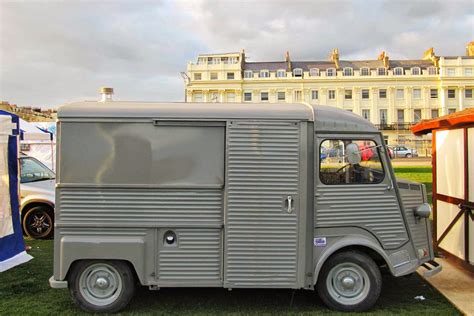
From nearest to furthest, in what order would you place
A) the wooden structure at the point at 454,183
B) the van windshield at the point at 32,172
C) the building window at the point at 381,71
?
the wooden structure at the point at 454,183 → the van windshield at the point at 32,172 → the building window at the point at 381,71

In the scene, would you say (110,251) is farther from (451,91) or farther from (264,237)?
(451,91)

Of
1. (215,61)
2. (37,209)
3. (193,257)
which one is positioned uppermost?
(215,61)

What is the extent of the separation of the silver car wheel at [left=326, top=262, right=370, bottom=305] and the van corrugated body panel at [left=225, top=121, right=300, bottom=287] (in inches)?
21.0

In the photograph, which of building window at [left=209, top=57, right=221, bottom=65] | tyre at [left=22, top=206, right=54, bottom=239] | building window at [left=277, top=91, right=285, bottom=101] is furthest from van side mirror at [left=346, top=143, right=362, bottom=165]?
building window at [left=209, top=57, right=221, bottom=65]

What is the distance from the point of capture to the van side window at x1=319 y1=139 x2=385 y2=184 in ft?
17.0

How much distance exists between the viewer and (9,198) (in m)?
7.20

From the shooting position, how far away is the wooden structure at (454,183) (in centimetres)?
657

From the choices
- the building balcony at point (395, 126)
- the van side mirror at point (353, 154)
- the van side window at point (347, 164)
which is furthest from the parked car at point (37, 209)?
the building balcony at point (395, 126)

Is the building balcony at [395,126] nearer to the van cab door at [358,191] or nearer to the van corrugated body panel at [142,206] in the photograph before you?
the van cab door at [358,191]

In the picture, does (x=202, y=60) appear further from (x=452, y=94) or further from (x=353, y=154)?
(x=353, y=154)

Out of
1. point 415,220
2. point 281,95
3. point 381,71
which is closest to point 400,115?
point 381,71

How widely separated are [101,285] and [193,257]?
1170 millimetres

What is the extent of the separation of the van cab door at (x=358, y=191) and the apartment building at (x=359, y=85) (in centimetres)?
6596

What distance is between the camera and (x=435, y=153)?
25.3 feet
